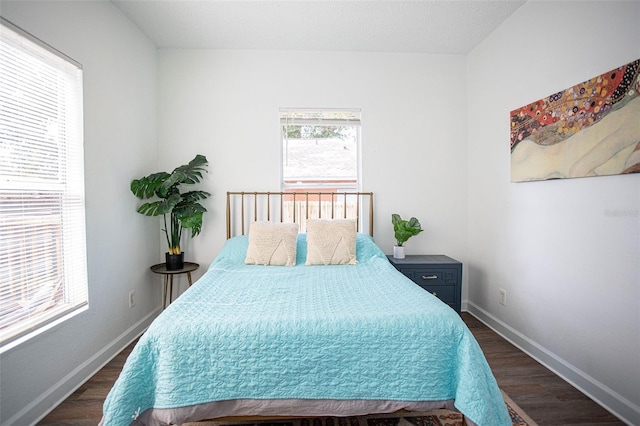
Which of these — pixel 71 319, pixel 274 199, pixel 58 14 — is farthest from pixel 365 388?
pixel 58 14

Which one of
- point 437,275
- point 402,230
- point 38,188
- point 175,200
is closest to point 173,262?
point 175,200

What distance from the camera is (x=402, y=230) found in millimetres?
2779

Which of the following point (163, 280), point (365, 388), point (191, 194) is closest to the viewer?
point (365, 388)

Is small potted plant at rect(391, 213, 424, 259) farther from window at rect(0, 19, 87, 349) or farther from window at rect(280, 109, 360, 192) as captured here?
window at rect(0, 19, 87, 349)

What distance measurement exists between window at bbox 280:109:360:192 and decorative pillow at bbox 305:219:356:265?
638mm

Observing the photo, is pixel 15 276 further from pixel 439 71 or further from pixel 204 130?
pixel 439 71

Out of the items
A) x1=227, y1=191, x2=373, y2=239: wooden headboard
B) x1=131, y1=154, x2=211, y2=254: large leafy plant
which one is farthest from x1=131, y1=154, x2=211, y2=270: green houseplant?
x1=227, y1=191, x2=373, y2=239: wooden headboard

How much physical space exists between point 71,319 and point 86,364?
1.18ft

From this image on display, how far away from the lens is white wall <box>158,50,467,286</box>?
116 inches

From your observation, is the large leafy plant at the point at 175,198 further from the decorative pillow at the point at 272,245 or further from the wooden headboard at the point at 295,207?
the decorative pillow at the point at 272,245

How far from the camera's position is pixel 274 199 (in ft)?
9.96

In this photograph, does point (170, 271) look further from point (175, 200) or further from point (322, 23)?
point (322, 23)

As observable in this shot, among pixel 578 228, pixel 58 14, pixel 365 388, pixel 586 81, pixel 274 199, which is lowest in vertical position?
pixel 365 388

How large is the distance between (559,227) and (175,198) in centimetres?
296
